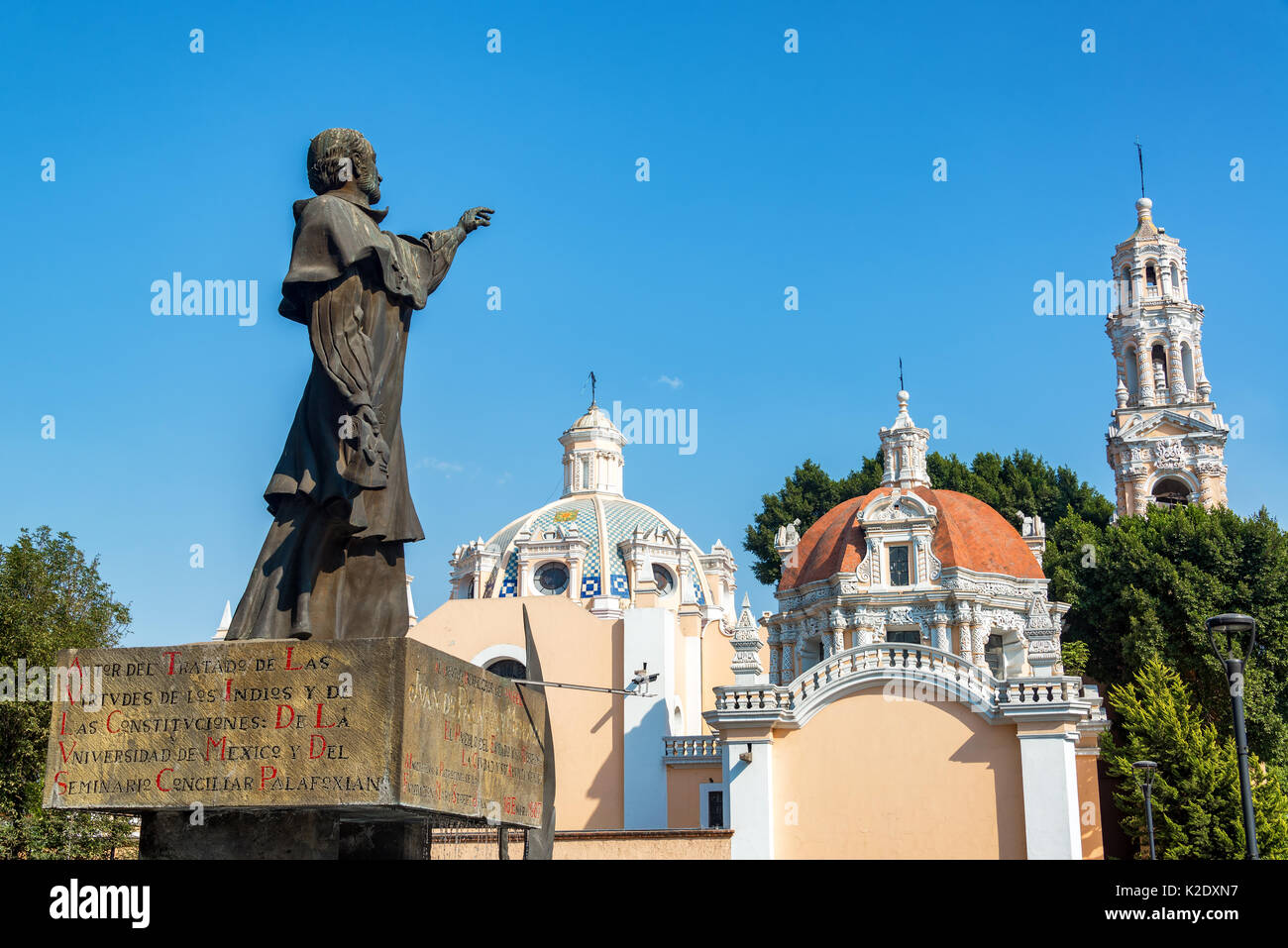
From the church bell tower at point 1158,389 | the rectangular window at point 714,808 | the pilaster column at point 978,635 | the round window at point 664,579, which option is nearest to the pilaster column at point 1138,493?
the church bell tower at point 1158,389

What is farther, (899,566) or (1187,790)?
(899,566)

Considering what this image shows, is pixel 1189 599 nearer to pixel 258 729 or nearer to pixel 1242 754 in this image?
pixel 1242 754

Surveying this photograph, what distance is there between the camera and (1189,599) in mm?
38094

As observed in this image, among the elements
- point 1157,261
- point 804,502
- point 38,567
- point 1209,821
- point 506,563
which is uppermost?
point 1157,261

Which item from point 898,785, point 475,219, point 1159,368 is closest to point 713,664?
point 898,785

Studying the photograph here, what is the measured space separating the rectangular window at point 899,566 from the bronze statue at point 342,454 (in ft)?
103

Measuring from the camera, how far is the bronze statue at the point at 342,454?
21.0ft

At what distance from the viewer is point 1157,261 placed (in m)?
54.7

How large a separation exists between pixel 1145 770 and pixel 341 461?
2468 centimetres

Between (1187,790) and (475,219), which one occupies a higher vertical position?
(475,219)
